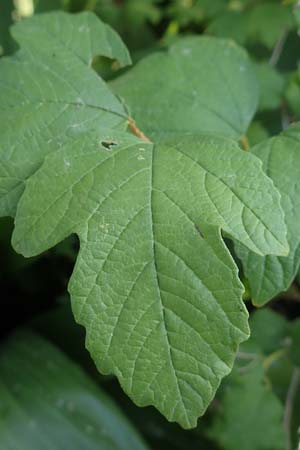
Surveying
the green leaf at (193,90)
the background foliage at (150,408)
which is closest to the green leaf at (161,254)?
the green leaf at (193,90)

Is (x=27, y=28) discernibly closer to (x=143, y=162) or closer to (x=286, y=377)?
(x=143, y=162)

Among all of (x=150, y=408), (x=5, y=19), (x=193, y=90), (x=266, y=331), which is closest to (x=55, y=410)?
(x=150, y=408)

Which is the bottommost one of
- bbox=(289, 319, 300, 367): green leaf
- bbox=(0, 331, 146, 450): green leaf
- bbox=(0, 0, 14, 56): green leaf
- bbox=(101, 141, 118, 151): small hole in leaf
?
bbox=(0, 331, 146, 450): green leaf

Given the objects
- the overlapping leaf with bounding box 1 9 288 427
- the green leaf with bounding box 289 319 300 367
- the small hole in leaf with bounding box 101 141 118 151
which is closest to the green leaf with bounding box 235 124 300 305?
the overlapping leaf with bounding box 1 9 288 427

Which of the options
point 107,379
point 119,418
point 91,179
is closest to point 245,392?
point 119,418

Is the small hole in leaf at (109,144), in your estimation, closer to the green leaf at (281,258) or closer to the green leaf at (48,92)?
the green leaf at (48,92)

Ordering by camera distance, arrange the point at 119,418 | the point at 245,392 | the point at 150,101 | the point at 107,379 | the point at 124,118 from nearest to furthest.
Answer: the point at 124,118, the point at 150,101, the point at 245,392, the point at 119,418, the point at 107,379

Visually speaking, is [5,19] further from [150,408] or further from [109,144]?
[150,408]

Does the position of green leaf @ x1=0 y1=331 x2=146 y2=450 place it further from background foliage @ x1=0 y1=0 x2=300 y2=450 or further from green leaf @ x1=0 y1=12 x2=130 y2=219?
green leaf @ x1=0 y1=12 x2=130 y2=219
